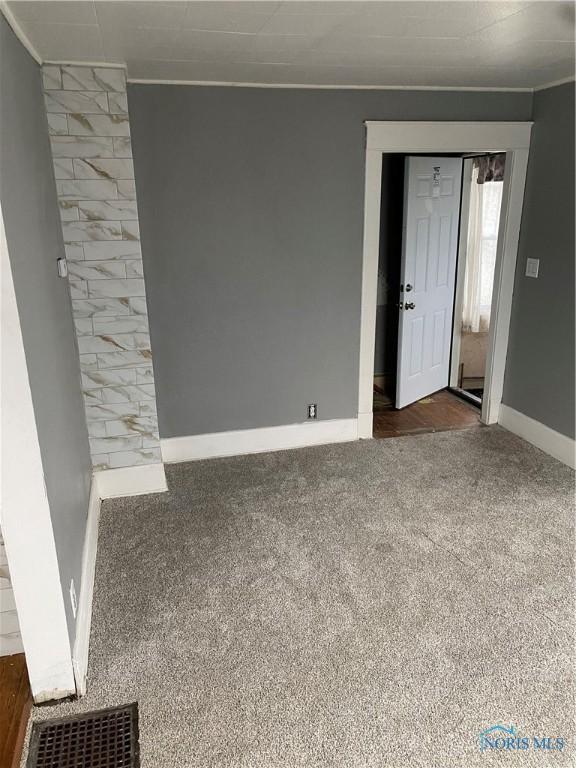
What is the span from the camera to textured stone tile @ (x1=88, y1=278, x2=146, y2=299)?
313 centimetres

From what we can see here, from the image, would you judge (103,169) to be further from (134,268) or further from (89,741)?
(89,741)

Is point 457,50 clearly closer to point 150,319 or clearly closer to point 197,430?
point 150,319

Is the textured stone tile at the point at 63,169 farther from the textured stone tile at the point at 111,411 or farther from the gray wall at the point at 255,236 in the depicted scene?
the textured stone tile at the point at 111,411

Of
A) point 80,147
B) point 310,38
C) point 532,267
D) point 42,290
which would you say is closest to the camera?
point 42,290

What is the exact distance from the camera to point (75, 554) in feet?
7.80

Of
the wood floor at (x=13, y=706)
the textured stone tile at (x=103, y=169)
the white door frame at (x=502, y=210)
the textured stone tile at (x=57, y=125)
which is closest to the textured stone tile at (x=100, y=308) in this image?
the textured stone tile at (x=103, y=169)

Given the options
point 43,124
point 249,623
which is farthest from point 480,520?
point 43,124

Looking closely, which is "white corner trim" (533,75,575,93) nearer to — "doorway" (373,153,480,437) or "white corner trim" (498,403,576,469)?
"doorway" (373,153,480,437)

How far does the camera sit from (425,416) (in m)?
4.68

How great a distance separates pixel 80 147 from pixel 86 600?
7.08 feet

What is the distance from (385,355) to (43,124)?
11.4 feet

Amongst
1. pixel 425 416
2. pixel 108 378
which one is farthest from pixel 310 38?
pixel 425 416

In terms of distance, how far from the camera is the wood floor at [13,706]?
1.86 meters

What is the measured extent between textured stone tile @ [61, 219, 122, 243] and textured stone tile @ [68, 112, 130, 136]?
379 millimetres
